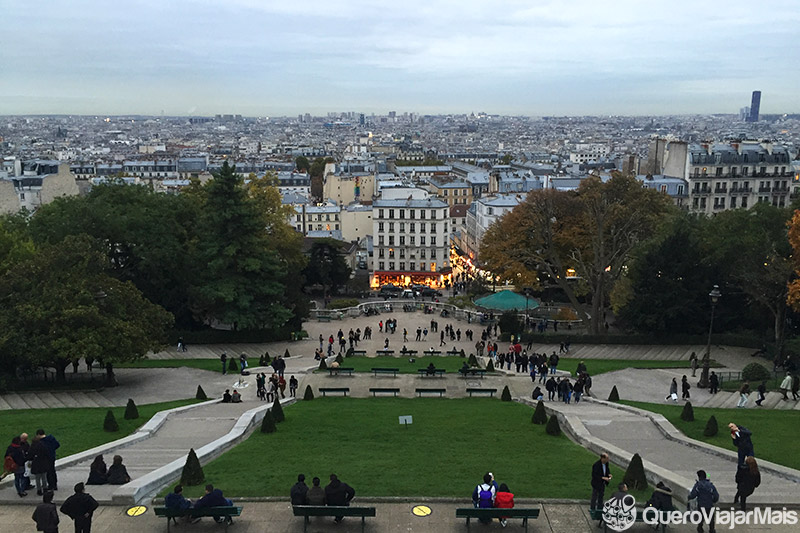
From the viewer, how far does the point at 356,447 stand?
70.6 ft

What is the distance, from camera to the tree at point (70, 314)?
1247 inches

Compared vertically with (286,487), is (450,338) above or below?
below

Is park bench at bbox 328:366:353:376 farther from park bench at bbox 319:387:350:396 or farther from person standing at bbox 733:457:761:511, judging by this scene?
person standing at bbox 733:457:761:511

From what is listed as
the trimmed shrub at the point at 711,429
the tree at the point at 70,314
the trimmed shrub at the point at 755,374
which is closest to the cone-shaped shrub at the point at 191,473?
the tree at the point at 70,314

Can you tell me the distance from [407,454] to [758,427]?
13064mm

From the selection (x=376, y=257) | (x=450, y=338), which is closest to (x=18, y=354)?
(x=450, y=338)

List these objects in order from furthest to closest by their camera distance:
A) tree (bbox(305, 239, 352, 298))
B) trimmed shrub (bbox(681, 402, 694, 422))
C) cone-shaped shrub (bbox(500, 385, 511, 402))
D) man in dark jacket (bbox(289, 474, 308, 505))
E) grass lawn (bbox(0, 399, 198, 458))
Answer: tree (bbox(305, 239, 352, 298))
cone-shaped shrub (bbox(500, 385, 511, 402))
trimmed shrub (bbox(681, 402, 694, 422))
grass lawn (bbox(0, 399, 198, 458))
man in dark jacket (bbox(289, 474, 308, 505))

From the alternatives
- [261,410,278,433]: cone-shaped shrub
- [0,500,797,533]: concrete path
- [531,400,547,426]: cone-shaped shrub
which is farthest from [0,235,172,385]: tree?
[531,400,547,426]: cone-shaped shrub

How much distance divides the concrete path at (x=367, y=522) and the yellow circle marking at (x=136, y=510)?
0.13 metres

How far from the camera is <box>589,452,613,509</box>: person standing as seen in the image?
49.9 ft

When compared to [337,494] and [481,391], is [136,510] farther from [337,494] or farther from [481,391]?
[481,391]

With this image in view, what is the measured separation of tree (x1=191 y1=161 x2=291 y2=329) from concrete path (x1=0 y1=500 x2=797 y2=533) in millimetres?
31441

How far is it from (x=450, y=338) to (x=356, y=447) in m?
29.6

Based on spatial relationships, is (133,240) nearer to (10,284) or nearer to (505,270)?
(10,284)
